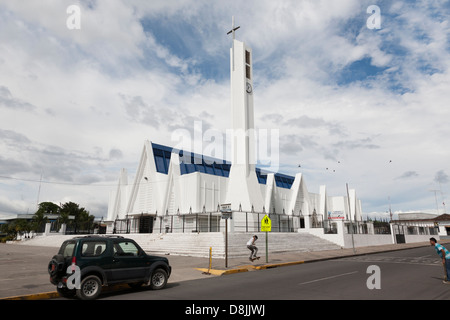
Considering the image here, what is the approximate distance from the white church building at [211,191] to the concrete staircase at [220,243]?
8.11 ft

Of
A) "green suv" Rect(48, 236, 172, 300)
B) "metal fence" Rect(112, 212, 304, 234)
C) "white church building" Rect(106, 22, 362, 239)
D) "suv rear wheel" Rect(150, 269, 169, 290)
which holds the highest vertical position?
"white church building" Rect(106, 22, 362, 239)

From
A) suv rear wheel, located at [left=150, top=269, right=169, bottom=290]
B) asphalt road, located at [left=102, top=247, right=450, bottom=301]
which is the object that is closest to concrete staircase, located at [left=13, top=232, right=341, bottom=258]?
asphalt road, located at [left=102, top=247, right=450, bottom=301]

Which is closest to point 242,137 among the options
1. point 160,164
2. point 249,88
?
point 249,88

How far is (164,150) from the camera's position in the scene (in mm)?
43438

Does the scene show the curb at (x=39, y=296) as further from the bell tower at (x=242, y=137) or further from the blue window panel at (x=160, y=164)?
the blue window panel at (x=160, y=164)

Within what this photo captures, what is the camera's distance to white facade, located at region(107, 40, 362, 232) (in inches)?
1262

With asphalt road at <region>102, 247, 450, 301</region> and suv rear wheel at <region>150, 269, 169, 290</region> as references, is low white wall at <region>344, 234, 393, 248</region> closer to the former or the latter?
asphalt road at <region>102, 247, 450, 301</region>

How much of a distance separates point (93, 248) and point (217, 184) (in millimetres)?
28583

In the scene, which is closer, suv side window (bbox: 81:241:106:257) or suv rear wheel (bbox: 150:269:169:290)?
suv side window (bbox: 81:241:106:257)

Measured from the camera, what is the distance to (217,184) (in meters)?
36.8

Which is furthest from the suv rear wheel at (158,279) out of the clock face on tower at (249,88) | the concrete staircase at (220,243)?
the clock face on tower at (249,88)

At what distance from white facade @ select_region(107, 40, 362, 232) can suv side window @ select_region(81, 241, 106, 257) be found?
15.4m

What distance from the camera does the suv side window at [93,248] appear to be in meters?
8.10
